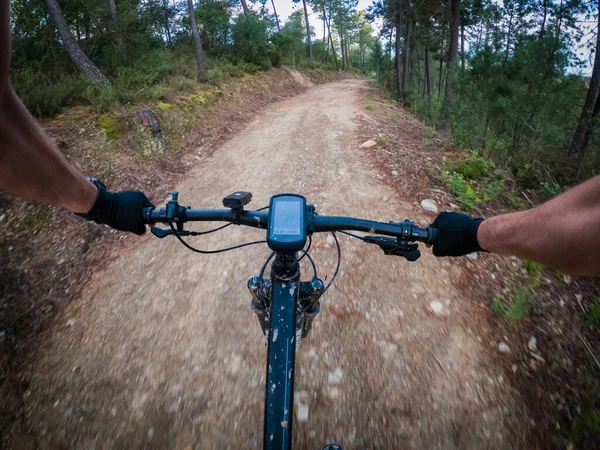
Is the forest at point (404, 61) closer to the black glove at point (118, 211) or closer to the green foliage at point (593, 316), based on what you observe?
the green foliage at point (593, 316)

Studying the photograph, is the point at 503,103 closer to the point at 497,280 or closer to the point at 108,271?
the point at 497,280

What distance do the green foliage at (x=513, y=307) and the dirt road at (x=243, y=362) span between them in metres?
0.20

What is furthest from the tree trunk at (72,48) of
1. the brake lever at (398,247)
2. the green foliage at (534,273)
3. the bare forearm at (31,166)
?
the green foliage at (534,273)

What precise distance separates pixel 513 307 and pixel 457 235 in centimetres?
196

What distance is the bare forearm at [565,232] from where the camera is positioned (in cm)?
75

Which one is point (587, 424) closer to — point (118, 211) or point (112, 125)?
point (118, 211)

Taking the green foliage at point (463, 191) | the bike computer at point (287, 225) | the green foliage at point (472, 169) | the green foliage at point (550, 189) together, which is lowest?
the green foliage at point (550, 189)

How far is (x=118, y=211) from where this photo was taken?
1323 millimetres

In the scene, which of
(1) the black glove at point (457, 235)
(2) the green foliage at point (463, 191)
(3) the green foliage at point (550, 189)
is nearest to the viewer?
(1) the black glove at point (457, 235)

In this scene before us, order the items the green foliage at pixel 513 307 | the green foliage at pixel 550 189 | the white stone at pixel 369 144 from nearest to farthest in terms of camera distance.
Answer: the green foliage at pixel 513 307 < the green foliage at pixel 550 189 < the white stone at pixel 369 144

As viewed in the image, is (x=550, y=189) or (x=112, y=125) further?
(x=112, y=125)

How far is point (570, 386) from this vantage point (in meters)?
1.99

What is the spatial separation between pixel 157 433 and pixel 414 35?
899 inches

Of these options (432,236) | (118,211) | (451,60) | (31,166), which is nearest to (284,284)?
(432,236)
